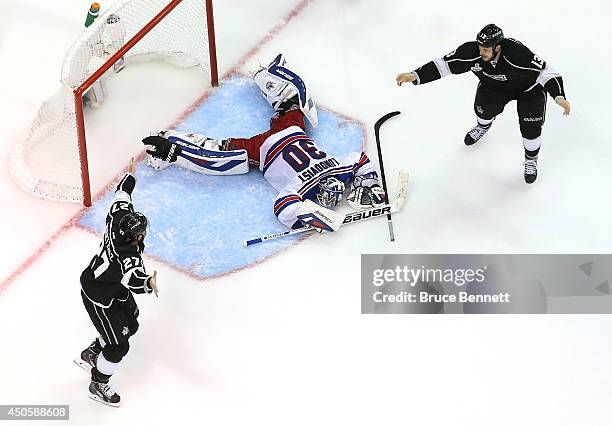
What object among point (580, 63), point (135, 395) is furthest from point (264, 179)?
point (580, 63)

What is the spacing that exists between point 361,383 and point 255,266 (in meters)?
0.86

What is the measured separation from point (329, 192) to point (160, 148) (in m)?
0.91

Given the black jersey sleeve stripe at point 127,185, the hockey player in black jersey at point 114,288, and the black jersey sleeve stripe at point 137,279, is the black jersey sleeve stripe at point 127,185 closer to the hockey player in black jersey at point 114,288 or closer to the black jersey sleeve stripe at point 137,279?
the hockey player in black jersey at point 114,288

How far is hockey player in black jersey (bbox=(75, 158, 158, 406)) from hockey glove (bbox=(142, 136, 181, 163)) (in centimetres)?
88

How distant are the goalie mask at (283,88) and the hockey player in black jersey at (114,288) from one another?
4.57ft

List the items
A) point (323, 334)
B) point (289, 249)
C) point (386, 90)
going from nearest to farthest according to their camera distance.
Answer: point (323, 334) → point (289, 249) → point (386, 90)

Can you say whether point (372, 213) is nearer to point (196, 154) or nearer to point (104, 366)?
point (196, 154)

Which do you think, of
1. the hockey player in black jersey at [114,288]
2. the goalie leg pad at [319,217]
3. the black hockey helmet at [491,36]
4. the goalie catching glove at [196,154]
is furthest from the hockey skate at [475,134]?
the hockey player in black jersey at [114,288]

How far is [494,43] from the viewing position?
5.88 m

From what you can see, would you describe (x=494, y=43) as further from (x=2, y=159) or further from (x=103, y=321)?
(x=2, y=159)

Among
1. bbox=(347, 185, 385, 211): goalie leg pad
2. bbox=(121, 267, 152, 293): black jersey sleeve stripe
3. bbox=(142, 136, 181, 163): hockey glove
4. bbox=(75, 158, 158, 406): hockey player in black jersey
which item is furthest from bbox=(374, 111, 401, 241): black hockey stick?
bbox=(121, 267, 152, 293): black jersey sleeve stripe

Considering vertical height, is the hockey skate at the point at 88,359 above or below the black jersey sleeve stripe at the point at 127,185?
below

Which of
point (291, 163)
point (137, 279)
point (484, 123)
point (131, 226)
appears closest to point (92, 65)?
point (291, 163)

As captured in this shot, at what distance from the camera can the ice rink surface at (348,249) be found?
5.59 metres
